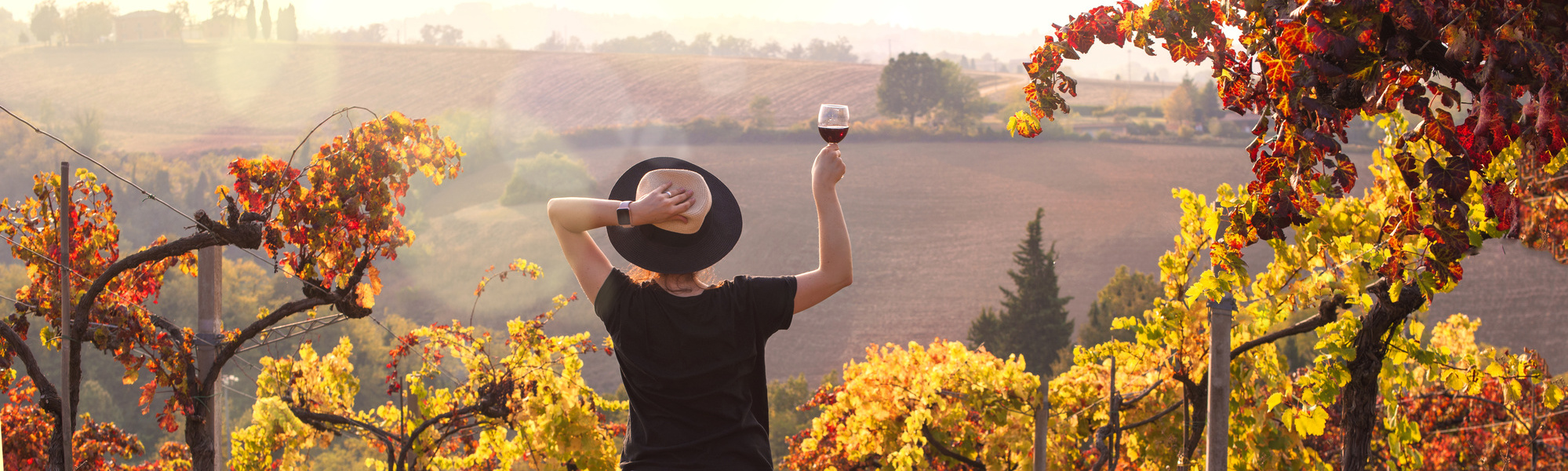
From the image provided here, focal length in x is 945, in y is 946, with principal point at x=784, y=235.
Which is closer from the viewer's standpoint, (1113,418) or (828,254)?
(828,254)

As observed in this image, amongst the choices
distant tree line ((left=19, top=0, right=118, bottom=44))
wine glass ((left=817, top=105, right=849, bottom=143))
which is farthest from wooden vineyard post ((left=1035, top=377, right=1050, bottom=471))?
distant tree line ((left=19, top=0, right=118, bottom=44))

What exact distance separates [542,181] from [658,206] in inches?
1831

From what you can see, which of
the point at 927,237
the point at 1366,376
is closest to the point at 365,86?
the point at 927,237

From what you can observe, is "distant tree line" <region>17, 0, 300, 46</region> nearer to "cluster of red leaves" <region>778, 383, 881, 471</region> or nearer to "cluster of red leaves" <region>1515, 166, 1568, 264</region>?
"cluster of red leaves" <region>778, 383, 881, 471</region>

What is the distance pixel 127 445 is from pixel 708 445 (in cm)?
465

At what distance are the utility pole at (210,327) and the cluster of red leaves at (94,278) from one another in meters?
0.08

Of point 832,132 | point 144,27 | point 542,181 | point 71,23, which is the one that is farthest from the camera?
point 144,27

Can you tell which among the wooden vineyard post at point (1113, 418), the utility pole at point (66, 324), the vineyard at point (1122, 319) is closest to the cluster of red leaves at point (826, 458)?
the vineyard at point (1122, 319)

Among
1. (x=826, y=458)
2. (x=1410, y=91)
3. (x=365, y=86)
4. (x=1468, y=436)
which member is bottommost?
(x=826, y=458)

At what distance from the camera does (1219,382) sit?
109 inches

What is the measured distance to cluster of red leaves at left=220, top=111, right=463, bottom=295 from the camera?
3.56 meters

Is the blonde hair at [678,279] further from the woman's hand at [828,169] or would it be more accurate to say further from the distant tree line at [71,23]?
the distant tree line at [71,23]

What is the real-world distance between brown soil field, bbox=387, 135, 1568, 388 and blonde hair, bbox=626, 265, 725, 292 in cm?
3093

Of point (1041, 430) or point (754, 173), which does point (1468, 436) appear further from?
point (754, 173)
